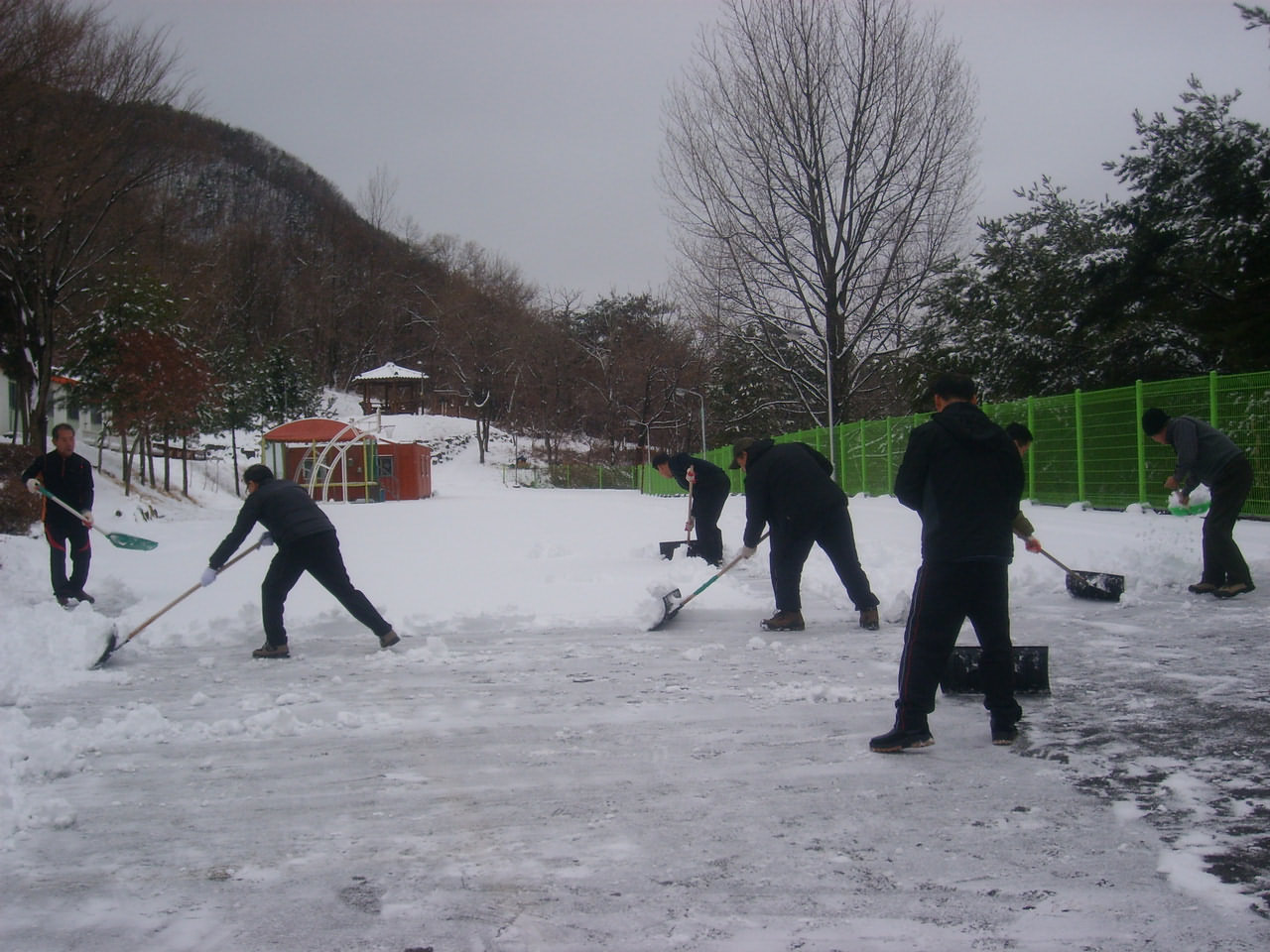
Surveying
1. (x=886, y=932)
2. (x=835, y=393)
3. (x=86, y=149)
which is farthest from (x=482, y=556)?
(x=835, y=393)

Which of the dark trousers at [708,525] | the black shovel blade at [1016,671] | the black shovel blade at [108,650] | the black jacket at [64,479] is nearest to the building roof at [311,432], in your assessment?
the dark trousers at [708,525]

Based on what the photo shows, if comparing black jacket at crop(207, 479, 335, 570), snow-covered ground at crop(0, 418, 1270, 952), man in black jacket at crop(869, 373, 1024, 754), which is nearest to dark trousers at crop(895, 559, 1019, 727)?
man in black jacket at crop(869, 373, 1024, 754)

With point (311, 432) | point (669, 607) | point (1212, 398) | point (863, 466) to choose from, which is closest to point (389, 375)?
point (311, 432)

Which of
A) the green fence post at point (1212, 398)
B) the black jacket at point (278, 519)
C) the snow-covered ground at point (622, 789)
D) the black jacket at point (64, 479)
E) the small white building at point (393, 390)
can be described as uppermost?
the small white building at point (393, 390)

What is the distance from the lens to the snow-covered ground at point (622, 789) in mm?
3135

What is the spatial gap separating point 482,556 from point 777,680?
8.63 metres

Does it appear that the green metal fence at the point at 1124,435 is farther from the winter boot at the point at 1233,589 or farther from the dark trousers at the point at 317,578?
the dark trousers at the point at 317,578

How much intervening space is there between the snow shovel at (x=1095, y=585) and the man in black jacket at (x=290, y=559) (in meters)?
5.26

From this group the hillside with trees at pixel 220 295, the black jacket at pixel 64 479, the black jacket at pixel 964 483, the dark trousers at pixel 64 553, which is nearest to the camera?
the black jacket at pixel 964 483

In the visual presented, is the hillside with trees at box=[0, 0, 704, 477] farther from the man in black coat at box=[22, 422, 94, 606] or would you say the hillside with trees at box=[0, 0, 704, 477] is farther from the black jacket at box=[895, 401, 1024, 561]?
the black jacket at box=[895, 401, 1024, 561]

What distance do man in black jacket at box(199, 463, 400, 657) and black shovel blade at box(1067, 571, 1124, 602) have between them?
17.7 feet

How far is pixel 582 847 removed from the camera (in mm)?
3725

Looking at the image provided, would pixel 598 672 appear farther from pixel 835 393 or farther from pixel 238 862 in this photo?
pixel 835 393

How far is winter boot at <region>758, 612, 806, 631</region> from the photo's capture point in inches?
325
